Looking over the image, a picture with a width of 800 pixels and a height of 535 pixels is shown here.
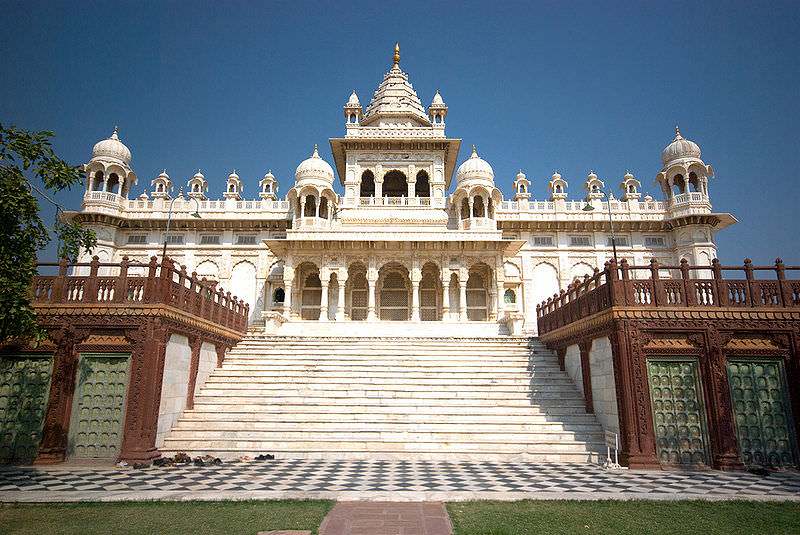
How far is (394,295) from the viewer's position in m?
27.9

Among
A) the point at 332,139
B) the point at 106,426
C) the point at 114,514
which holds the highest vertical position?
the point at 332,139

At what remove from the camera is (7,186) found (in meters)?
7.67

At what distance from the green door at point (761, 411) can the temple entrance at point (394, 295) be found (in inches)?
690

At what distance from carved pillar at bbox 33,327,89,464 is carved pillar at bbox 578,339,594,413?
12293 millimetres

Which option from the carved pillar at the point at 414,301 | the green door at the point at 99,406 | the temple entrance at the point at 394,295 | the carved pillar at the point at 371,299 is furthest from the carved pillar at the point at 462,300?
the green door at the point at 99,406

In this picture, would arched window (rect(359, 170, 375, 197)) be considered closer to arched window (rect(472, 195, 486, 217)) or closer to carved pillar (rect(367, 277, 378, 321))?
arched window (rect(472, 195, 486, 217))

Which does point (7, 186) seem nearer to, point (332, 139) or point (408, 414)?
point (408, 414)

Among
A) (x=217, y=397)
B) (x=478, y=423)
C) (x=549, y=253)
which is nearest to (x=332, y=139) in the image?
(x=549, y=253)

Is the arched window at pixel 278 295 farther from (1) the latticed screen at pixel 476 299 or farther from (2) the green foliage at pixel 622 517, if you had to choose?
(2) the green foliage at pixel 622 517

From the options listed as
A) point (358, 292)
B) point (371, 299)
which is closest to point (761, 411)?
point (371, 299)

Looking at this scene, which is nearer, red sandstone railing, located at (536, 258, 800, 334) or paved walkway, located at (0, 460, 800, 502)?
paved walkway, located at (0, 460, 800, 502)

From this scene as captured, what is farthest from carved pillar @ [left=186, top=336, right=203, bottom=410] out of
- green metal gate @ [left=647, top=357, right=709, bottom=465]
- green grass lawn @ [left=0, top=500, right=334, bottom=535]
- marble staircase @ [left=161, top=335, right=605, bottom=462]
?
green metal gate @ [left=647, top=357, right=709, bottom=465]

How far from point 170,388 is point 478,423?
7.67 metres

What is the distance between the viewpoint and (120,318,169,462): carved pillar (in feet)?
36.0
